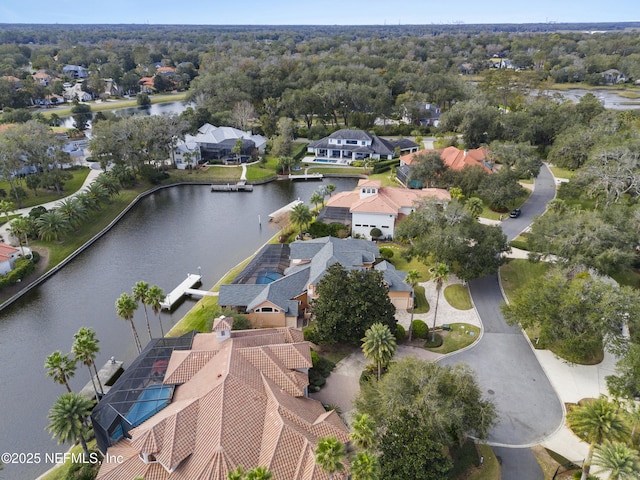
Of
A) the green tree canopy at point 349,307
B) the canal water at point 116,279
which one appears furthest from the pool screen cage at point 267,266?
the green tree canopy at point 349,307

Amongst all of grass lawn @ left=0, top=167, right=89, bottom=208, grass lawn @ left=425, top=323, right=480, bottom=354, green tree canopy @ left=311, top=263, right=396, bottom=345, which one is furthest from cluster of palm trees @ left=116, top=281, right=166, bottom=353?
grass lawn @ left=0, top=167, right=89, bottom=208

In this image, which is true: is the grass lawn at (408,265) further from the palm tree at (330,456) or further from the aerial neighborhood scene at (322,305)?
the palm tree at (330,456)

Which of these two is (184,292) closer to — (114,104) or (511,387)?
(511,387)

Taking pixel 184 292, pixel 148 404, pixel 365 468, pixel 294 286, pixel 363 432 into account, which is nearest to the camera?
pixel 365 468

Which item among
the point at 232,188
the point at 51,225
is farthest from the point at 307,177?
the point at 51,225

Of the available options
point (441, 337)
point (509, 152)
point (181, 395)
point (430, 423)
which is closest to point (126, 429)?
point (181, 395)
